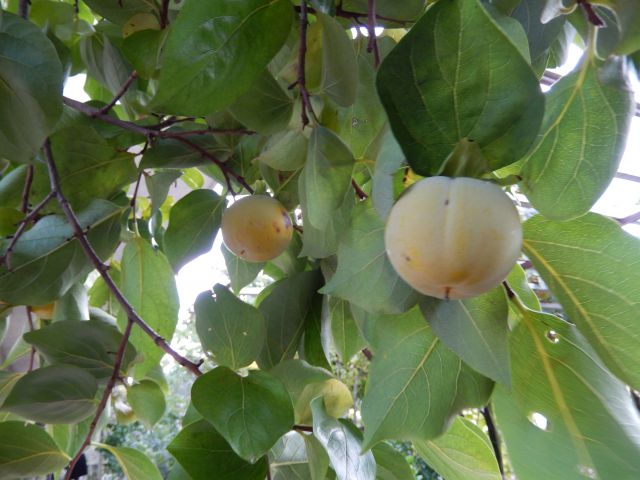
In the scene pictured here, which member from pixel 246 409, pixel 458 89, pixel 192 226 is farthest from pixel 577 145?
pixel 192 226

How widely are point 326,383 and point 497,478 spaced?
18 cm

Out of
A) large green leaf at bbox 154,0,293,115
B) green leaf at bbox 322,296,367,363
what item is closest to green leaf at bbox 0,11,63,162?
large green leaf at bbox 154,0,293,115

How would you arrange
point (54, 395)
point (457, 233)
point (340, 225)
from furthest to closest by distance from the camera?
1. point (54, 395)
2. point (340, 225)
3. point (457, 233)

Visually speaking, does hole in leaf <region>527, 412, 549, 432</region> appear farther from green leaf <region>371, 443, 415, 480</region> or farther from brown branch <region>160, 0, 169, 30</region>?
brown branch <region>160, 0, 169, 30</region>

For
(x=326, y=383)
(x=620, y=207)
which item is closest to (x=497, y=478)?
(x=326, y=383)

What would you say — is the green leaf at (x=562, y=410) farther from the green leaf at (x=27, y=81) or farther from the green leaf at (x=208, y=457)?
the green leaf at (x=27, y=81)

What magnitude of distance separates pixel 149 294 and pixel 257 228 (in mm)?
218

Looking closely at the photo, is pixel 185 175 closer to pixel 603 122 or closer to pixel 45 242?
pixel 45 242

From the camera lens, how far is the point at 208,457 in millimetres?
500

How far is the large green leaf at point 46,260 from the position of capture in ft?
1.94

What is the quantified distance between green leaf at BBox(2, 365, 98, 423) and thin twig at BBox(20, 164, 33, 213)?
206 millimetres

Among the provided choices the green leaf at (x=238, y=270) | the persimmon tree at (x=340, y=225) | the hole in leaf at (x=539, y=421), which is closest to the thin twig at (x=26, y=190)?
the persimmon tree at (x=340, y=225)

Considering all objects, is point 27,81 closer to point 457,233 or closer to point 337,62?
point 337,62

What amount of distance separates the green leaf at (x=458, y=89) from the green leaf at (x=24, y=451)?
55 cm
